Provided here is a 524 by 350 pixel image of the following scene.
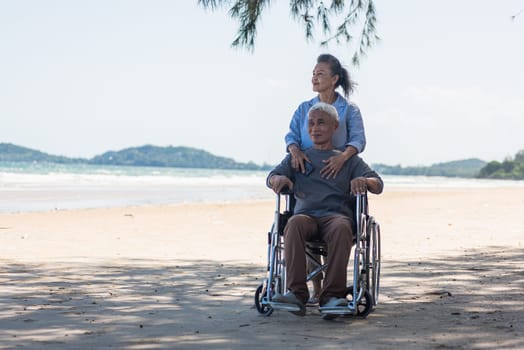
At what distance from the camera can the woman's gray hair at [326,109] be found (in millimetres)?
4379

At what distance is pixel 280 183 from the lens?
423 centimetres

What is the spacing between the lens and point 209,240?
30.9 ft

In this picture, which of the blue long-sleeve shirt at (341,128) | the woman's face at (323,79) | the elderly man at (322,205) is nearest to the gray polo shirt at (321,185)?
the elderly man at (322,205)

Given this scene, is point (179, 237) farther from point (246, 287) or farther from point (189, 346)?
point (189, 346)

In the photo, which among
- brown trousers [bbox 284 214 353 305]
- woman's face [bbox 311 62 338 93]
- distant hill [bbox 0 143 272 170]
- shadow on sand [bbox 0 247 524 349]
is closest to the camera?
shadow on sand [bbox 0 247 524 349]

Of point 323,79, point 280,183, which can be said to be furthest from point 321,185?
Answer: point 323,79

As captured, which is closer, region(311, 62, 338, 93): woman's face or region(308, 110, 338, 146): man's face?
region(308, 110, 338, 146): man's face

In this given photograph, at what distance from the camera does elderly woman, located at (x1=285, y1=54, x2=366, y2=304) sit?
4.34 metres

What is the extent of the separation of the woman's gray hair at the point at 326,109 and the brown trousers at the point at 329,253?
1.81 feet

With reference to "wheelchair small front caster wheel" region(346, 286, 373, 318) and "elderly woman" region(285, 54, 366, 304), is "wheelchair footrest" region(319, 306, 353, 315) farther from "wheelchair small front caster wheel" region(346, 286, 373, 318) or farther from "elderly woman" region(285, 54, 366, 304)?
"elderly woman" region(285, 54, 366, 304)

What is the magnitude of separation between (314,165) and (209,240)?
17.0ft

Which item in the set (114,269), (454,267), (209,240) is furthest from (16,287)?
(209,240)

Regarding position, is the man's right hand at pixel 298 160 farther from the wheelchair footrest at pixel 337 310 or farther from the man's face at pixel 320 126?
the wheelchair footrest at pixel 337 310

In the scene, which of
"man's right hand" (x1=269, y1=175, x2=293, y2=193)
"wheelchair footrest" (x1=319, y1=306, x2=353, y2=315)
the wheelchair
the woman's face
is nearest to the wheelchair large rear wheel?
the wheelchair
